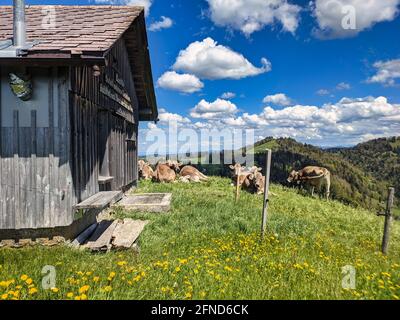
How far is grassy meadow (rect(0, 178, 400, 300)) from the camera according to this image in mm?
4188

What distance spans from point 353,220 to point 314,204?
9.23ft

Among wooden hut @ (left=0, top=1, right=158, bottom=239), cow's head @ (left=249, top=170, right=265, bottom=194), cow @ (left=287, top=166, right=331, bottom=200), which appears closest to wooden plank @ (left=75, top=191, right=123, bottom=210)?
wooden hut @ (left=0, top=1, right=158, bottom=239)

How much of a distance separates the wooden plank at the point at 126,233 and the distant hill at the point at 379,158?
140 metres

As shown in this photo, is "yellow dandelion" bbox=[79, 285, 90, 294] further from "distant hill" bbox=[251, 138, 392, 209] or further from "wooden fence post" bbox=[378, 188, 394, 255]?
"distant hill" bbox=[251, 138, 392, 209]

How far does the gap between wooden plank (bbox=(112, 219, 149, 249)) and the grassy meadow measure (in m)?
0.24

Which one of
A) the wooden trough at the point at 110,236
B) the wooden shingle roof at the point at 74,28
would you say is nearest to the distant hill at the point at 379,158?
the wooden trough at the point at 110,236

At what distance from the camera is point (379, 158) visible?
524 feet

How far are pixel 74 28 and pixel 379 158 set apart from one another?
584 feet

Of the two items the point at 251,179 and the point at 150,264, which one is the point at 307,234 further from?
the point at 251,179

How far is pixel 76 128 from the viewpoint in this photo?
709 centimetres

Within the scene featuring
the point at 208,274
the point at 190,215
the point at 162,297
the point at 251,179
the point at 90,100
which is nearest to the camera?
the point at 162,297

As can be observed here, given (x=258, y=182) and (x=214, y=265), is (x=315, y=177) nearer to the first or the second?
(x=258, y=182)

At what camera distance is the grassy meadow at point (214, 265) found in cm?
419

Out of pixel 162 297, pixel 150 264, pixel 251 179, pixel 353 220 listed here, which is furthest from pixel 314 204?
pixel 162 297
